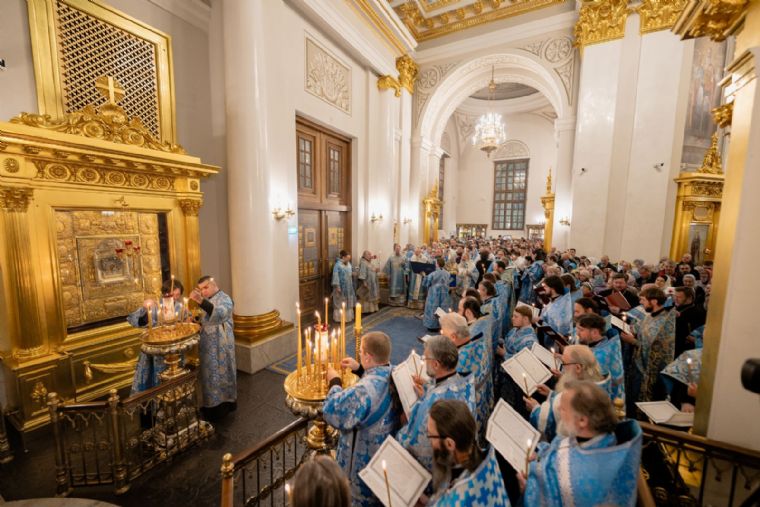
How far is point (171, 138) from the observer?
16.8 ft

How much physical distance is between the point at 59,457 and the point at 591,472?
4042 mm

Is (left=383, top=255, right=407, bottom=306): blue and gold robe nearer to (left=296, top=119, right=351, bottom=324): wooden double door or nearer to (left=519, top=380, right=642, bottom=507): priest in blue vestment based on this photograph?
(left=296, top=119, right=351, bottom=324): wooden double door

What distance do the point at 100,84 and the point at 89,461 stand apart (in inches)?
174

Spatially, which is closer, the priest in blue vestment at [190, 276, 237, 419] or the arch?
the priest in blue vestment at [190, 276, 237, 419]

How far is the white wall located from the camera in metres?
22.6

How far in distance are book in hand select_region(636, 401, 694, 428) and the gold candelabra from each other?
240cm

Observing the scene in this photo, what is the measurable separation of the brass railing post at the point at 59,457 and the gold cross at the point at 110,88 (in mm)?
3703

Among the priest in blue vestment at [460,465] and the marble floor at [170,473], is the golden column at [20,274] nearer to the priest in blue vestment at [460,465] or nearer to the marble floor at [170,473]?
the marble floor at [170,473]

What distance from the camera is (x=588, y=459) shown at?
Result: 150cm

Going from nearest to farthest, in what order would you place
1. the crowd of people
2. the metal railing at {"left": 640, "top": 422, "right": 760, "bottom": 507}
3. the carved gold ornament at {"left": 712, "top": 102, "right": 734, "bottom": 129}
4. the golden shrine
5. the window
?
1. the crowd of people
2. the metal railing at {"left": 640, "top": 422, "right": 760, "bottom": 507}
3. the carved gold ornament at {"left": 712, "top": 102, "right": 734, "bottom": 129}
4. the golden shrine
5. the window

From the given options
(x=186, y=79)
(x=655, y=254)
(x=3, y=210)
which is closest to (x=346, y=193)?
(x=186, y=79)

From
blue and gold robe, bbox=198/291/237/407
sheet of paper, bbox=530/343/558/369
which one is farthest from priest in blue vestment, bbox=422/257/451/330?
blue and gold robe, bbox=198/291/237/407

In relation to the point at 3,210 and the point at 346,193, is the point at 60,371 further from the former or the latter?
the point at 346,193

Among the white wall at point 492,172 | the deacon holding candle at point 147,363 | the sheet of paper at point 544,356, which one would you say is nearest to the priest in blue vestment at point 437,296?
the sheet of paper at point 544,356
